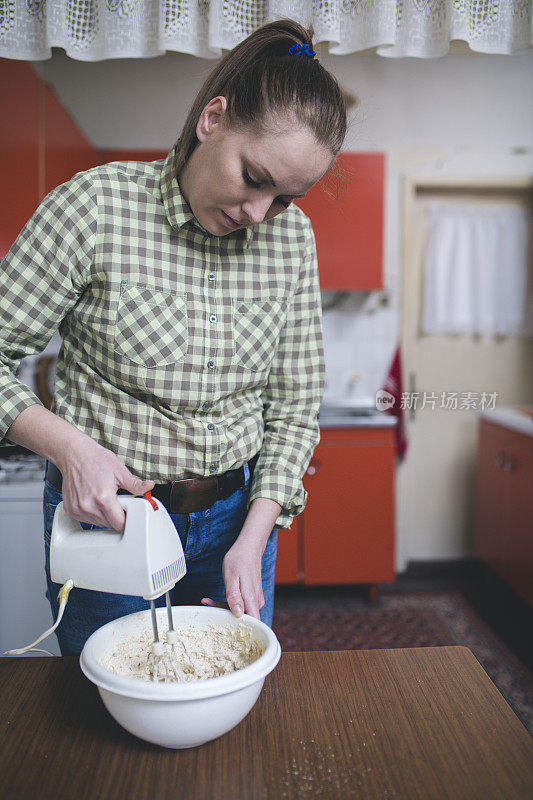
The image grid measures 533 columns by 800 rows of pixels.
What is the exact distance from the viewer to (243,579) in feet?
3.04

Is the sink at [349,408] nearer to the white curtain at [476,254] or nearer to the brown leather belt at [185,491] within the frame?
the white curtain at [476,254]

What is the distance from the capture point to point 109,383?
3.25 ft

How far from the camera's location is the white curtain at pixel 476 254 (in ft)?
11.2

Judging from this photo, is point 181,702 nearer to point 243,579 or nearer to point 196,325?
point 243,579

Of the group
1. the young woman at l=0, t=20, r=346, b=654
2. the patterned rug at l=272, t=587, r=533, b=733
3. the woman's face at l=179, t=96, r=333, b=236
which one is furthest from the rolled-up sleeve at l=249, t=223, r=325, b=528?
the patterned rug at l=272, t=587, r=533, b=733

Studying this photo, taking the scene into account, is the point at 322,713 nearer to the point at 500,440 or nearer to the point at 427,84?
the point at 500,440

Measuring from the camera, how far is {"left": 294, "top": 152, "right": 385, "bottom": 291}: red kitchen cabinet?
2.98 m

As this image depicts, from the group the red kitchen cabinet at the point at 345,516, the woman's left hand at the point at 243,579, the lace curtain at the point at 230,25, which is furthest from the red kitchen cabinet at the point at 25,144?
the red kitchen cabinet at the point at 345,516

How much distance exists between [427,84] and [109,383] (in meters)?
3.05

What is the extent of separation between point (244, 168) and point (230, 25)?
48 centimetres

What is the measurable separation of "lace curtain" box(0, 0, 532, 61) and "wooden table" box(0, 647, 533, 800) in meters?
1.07

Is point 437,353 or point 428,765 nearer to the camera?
point 428,765

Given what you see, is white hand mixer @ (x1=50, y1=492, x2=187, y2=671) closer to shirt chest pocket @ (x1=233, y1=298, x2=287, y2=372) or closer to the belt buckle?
the belt buckle

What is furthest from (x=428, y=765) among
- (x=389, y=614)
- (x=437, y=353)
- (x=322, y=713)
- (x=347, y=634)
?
(x=437, y=353)
